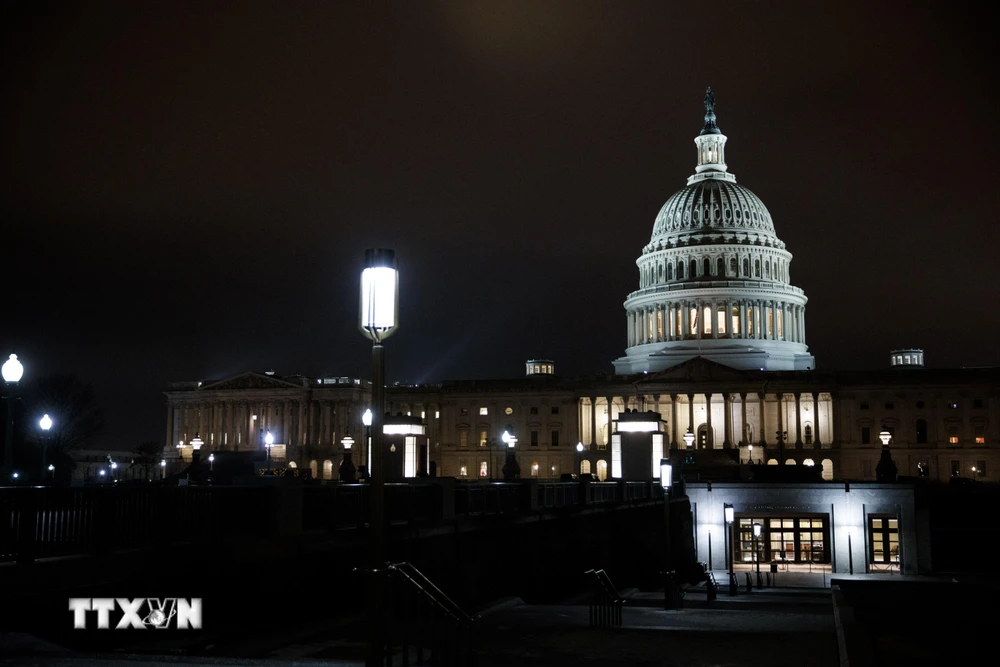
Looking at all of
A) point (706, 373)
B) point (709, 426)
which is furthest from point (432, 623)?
point (709, 426)

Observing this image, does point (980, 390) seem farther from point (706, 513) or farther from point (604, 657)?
point (604, 657)

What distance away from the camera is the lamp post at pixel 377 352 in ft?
48.4

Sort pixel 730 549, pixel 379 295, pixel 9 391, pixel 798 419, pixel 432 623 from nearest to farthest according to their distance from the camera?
pixel 379 295 < pixel 432 623 < pixel 9 391 < pixel 730 549 < pixel 798 419

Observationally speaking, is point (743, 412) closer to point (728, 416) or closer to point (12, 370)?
point (728, 416)

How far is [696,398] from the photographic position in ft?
501

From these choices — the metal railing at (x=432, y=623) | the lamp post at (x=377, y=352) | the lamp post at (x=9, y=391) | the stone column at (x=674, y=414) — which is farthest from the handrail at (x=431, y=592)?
the stone column at (x=674, y=414)

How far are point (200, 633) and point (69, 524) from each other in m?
6.63

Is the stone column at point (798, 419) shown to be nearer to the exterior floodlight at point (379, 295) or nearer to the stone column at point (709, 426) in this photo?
the stone column at point (709, 426)

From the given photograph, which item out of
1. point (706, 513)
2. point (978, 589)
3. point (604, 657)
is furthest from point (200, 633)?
point (706, 513)

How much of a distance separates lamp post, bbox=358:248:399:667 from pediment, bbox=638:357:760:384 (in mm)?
138385

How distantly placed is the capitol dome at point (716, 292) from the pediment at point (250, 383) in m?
48.0

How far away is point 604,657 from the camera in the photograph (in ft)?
77.7

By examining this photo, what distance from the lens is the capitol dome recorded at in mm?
168750

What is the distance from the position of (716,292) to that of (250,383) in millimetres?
65583
